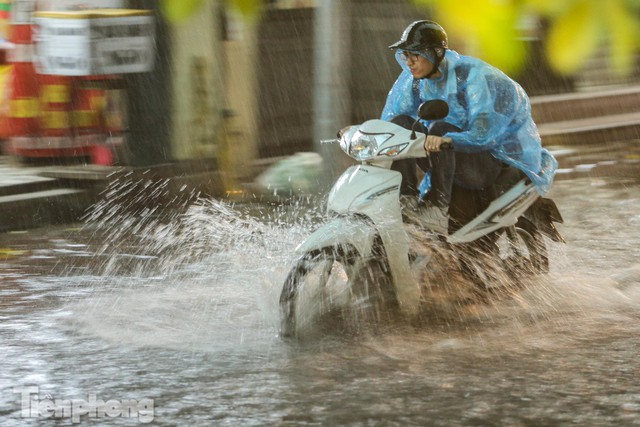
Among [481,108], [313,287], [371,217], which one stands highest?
[481,108]

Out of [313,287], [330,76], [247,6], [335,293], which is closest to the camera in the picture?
[247,6]

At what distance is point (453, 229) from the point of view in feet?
20.4

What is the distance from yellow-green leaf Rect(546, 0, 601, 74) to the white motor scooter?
316 centimetres

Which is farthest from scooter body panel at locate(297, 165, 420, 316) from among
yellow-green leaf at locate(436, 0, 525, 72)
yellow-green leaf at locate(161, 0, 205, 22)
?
yellow-green leaf at locate(436, 0, 525, 72)

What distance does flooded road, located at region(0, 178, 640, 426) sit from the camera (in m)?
4.73

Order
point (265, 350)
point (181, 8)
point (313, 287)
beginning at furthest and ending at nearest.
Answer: point (313, 287) < point (265, 350) < point (181, 8)

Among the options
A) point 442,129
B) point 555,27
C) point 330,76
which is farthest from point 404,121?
point 555,27

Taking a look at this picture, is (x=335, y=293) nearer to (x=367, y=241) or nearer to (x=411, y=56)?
(x=367, y=241)

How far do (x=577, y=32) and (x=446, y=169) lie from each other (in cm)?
364

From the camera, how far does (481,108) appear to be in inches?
238

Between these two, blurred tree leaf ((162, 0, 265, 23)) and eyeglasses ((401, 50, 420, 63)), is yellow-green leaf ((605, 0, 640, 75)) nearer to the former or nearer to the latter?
blurred tree leaf ((162, 0, 265, 23))

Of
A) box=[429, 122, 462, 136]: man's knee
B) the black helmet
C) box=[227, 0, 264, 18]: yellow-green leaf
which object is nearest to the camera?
box=[227, 0, 264, 18]: yellow-green leaf

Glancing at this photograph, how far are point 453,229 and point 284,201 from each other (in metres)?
3.94

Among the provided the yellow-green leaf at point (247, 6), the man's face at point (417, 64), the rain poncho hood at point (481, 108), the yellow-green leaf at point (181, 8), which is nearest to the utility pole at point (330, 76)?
the rain poncho hood at point (481, 108)
